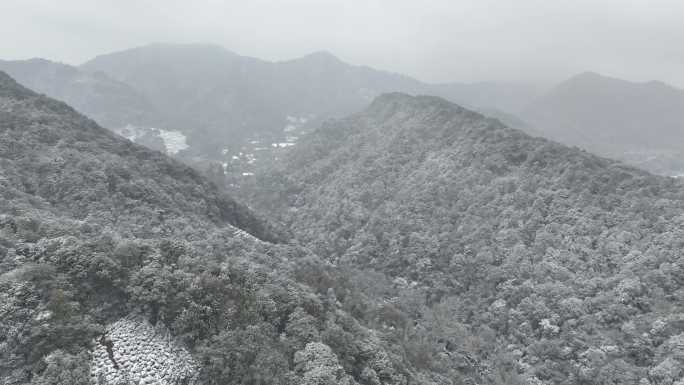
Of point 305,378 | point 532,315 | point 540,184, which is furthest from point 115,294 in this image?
point 540,184

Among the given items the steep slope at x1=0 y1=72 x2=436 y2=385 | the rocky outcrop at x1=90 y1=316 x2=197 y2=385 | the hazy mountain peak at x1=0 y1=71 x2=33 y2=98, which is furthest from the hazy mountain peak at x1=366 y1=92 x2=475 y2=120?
the rocky outcrop at x1=90 y1=316 x2=197 y2=385

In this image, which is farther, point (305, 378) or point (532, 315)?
point (532, 315)

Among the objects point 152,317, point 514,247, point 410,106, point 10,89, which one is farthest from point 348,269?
point 410,106

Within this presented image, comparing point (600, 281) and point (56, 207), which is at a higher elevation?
point (56, 207)

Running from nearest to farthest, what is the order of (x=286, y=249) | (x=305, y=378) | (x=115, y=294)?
(x=305, y=378) < (x=115, y=294) < (x=286, y=249)

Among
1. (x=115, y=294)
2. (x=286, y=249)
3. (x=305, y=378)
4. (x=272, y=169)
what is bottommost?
(x=272, y=169)

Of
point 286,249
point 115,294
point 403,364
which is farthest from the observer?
point 286,249

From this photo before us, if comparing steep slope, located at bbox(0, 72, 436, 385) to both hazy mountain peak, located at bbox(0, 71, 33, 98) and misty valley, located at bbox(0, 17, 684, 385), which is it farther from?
hazy mountain peak, located at bbox(0, 71, 33, 98)

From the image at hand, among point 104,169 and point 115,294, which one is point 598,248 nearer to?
point 115,294
